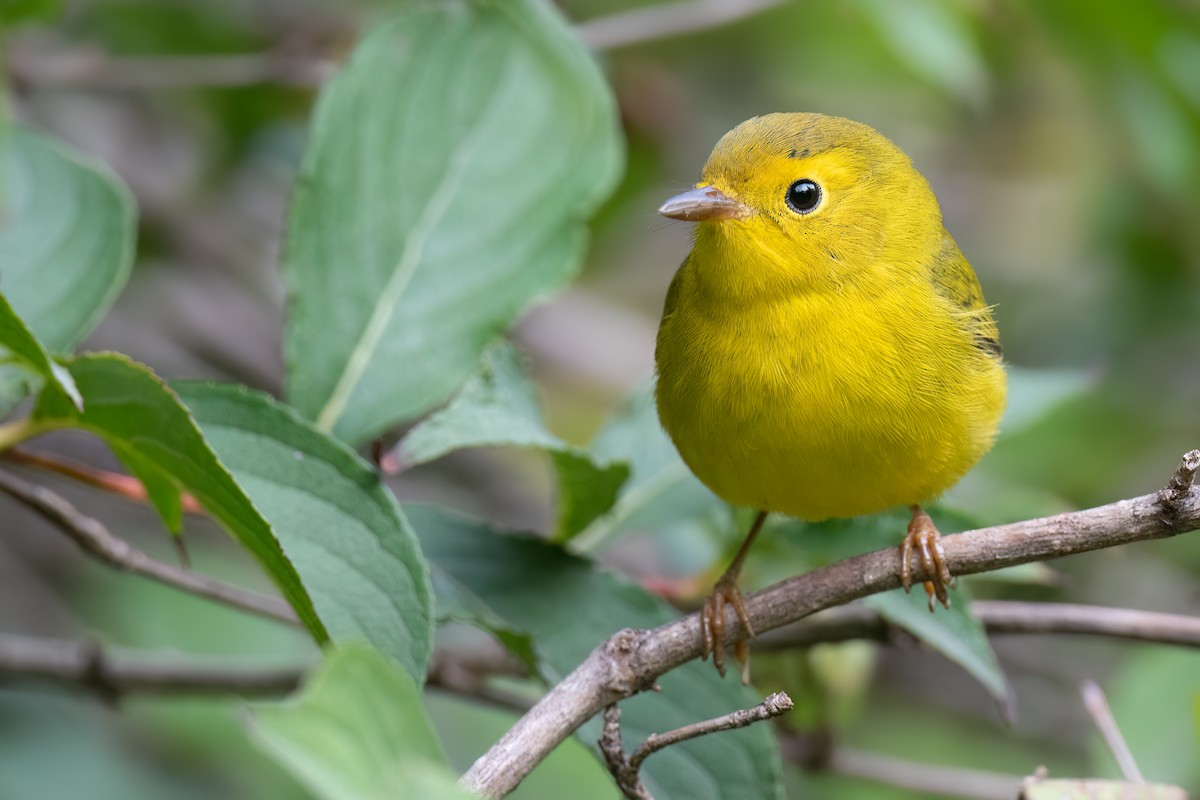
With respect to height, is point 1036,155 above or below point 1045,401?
above

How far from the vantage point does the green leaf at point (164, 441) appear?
1892 mm

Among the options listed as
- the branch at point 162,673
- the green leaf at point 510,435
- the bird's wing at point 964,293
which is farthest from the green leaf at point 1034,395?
the branch at point 162,673

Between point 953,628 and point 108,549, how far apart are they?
1.62 m

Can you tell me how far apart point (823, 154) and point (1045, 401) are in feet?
2.60

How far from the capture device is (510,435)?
2496 millimetres

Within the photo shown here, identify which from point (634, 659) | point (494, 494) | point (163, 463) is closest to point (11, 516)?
point (494, 494)

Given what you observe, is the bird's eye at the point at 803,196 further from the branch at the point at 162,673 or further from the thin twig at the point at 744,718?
the thin twig at the point at 744,718

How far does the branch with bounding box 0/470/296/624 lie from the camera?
7.91ft

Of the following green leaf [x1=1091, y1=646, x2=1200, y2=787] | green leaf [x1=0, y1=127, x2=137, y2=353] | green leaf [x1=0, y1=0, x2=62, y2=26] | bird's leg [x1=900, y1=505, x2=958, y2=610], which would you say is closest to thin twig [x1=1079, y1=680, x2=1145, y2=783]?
bird's leg [x1=900, y1=505, x2=958, y2=610]

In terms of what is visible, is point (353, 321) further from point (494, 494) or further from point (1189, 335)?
point (1189, 335)

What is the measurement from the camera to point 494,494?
5059mm

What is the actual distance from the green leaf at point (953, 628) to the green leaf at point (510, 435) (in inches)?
23.5

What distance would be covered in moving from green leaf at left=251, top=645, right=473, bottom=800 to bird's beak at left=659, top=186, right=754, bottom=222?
1595 mm

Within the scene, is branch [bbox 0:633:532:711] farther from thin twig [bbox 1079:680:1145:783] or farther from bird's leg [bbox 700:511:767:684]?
thin twig [bbox 1079:680:1145:783]
